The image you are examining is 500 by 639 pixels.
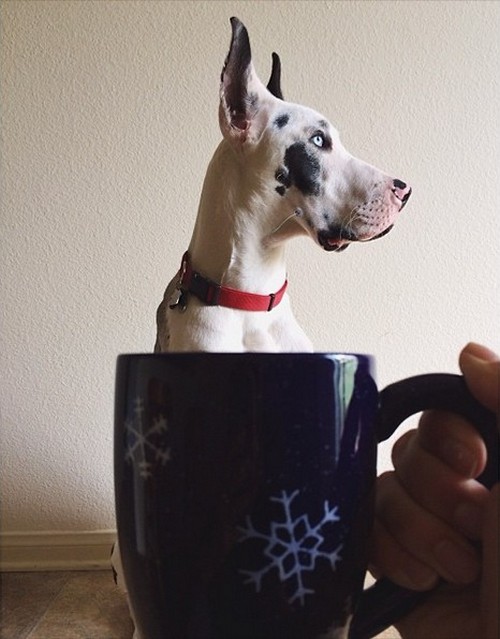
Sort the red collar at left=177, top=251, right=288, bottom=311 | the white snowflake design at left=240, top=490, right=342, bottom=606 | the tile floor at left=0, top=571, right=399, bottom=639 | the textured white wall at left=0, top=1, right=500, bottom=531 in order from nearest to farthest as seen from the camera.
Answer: the white snowflake design at left=240, top=490, right=342, bottom=606 → the red collar at left=177, top=251, right=288, bottom=311 → the tile floor at left=0, top=571, right=399, bottom=639 → the textured white wall at left=0, top=1, right=500, bottom=531

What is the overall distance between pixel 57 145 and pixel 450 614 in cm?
94

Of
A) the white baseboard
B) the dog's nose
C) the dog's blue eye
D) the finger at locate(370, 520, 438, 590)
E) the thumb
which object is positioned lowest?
the white baseboard

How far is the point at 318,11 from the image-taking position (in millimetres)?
994

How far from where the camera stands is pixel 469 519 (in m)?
0.24

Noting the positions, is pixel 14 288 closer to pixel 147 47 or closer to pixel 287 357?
pixel 147 47

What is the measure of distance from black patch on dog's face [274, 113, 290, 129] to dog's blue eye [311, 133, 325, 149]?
1.4 inches

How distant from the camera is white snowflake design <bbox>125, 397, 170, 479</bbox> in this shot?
20 cm

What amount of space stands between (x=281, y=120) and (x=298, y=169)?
61mm

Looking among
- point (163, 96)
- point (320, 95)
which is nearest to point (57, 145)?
point (163, 96)

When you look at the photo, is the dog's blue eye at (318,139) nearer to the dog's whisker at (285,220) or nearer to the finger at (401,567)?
the dog's whisker at (285,220)

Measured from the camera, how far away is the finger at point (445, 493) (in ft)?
0.78

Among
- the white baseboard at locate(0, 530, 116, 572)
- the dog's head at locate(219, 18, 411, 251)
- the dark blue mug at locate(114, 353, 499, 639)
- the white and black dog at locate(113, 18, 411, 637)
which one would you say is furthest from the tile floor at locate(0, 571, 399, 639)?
the dark blue mug at locate(114, 353, 499, 639)

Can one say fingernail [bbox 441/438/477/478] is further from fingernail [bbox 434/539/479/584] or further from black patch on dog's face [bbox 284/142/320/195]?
black patch on dog's face [bbox 284/142/320/195]

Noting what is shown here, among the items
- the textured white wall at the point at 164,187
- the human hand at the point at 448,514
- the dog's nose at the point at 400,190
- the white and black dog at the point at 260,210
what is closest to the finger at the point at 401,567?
the human hand at the point at 448,514
